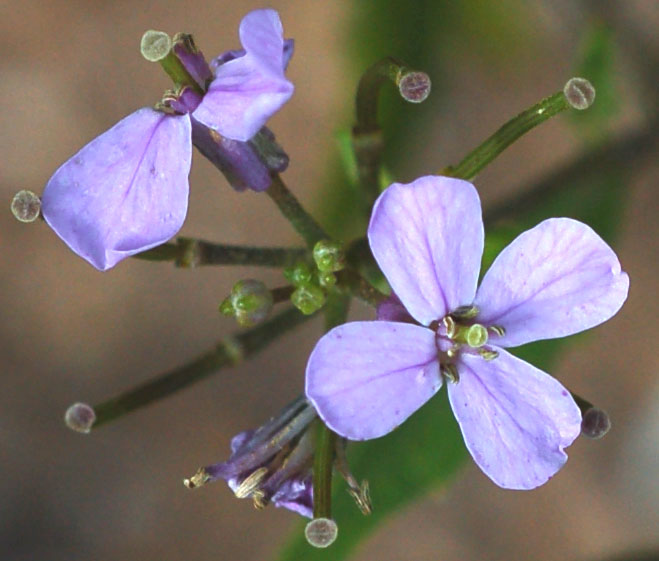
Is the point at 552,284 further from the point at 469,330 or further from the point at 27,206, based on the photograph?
the point at 27,206

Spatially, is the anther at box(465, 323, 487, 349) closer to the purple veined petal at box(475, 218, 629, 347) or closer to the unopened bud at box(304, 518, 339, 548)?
the purple veined petal at box(475, 218, 629, 347)

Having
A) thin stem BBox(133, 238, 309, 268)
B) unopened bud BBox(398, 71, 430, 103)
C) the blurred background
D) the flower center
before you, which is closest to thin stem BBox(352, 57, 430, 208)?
unopened bud BBox(398, 71, 430, 103)

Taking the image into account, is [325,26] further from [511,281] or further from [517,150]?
[511,281]

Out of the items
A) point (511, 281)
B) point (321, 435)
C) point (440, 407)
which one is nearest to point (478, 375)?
point (511, 281)

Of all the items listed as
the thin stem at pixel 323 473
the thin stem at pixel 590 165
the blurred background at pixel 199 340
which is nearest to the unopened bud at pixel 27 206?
the thin stem at pixel 323 473

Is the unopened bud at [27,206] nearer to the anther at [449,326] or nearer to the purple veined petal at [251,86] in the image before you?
the purple veined petal at [251,86]

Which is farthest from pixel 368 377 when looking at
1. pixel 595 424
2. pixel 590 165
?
pixel 590 165
